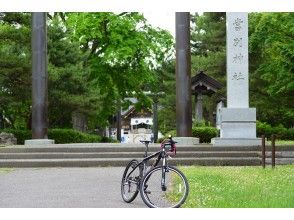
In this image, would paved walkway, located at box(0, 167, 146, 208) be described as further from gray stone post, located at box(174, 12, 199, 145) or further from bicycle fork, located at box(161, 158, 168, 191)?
gray stone post, located at box(174, 12, 199, 145)

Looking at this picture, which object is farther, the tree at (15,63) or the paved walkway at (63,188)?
the tree at (15,63)

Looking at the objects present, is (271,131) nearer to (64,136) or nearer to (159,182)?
(64,136)

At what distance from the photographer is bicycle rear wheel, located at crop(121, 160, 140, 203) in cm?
935

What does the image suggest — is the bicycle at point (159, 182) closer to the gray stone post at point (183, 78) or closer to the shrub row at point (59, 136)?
the gray stone post at point (183, 78)

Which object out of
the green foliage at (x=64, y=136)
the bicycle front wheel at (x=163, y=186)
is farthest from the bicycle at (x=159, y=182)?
the green foliage at (x=64, y=136)

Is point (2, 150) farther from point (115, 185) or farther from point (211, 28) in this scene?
point (211, 28)

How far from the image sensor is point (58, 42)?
2988 cm

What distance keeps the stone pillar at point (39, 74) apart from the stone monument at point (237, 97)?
20.2 ft

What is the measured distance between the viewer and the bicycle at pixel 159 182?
338 inches

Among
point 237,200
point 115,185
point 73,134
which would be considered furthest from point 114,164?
point 73,134

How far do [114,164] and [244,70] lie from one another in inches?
230

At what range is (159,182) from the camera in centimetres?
909

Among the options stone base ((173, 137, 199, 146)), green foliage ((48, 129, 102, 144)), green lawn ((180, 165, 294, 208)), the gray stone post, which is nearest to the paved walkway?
green lawn ((180, 165, 294, 208))

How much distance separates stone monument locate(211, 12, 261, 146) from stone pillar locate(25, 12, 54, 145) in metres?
6.15
